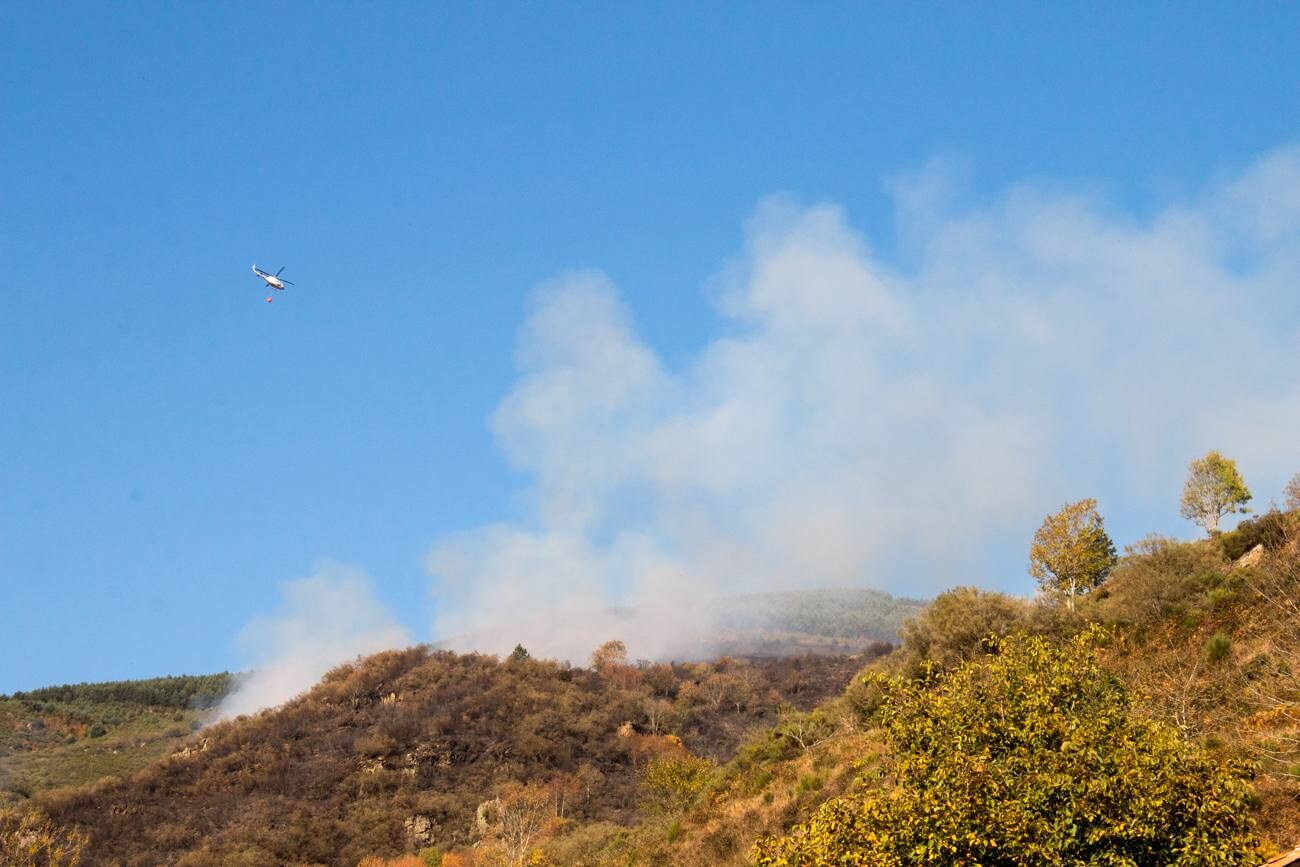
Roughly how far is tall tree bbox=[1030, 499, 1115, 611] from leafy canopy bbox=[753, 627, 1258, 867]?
134ft

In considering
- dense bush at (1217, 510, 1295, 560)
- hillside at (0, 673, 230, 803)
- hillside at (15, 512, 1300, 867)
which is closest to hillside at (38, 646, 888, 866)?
hillside at (15, 512, 1300, 867)

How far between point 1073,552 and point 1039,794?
44368mm

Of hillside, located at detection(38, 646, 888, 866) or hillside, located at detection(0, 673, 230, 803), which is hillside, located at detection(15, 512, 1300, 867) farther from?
hillside, located at detection(0, 673, 230, 803)

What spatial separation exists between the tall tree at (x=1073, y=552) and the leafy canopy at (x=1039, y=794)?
4076 centimetres

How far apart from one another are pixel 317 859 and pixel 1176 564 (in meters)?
56.7

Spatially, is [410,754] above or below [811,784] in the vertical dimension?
above

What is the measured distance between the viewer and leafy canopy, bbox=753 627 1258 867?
14.5m

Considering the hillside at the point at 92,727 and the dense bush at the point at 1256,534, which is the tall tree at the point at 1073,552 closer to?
the dense bush at the point at 1256,534

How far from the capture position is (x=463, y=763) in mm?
86938

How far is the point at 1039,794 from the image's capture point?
15.0 m

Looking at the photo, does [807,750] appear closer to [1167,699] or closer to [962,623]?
[962,623]

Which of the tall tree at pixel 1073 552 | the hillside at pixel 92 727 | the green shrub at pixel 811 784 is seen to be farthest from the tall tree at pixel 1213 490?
the hillside at pixel 92 727

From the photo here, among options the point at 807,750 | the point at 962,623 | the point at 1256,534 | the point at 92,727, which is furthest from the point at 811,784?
the point at 92,727

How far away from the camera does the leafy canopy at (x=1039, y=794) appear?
1452 centimetres
